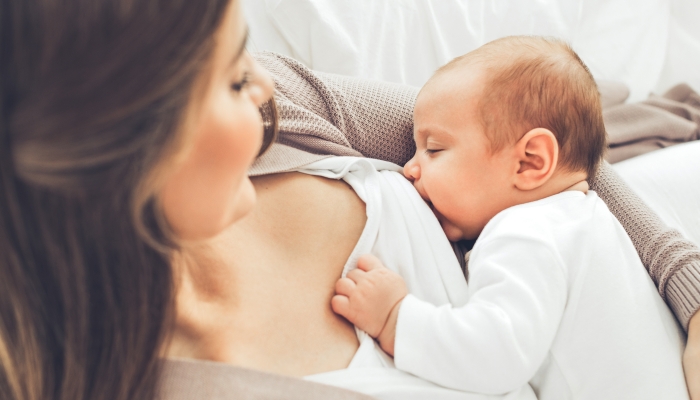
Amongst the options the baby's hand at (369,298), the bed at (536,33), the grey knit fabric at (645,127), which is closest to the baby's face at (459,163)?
the baby's hand at (369,298)

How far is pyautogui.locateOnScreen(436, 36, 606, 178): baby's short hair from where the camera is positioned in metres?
0.94

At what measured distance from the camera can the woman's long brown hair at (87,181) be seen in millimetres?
428

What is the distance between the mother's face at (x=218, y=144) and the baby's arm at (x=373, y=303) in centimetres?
27

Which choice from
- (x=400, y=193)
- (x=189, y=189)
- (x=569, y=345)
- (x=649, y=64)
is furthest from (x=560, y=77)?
(x=649, y=64)

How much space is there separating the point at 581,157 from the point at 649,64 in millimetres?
1064

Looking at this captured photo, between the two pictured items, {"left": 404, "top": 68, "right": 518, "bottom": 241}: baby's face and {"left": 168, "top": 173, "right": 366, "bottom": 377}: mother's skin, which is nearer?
{"left": 168, "top": 173, "right": 366, "bottom": 377}: mother's skin

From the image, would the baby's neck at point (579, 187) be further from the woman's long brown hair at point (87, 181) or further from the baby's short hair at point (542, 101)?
the woman's long brown hair at point (87, 181)

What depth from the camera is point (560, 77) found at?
94 cm

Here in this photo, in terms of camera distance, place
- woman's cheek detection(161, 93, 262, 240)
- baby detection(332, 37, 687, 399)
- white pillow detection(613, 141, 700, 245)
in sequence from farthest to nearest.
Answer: white pillow detection(613, 141, 700, 245)
baby detection(332, 37, 687, 399)
woman's cheek detection(161, 93, 262, 240)

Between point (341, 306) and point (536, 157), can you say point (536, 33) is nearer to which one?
point (536, 157)

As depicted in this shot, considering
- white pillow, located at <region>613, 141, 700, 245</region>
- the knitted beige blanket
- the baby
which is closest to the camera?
the knitted beige blanket

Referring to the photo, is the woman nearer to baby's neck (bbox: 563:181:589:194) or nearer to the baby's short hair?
the baby's short hair

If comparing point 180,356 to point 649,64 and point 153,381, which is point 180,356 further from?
point 649,64

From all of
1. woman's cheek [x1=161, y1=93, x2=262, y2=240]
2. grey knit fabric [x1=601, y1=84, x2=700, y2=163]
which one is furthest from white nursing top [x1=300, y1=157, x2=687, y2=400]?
grey knit fabric [x1=601, y1=84, x2=700, y2=163]
